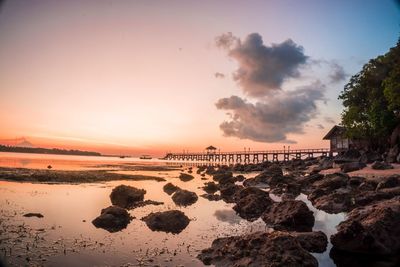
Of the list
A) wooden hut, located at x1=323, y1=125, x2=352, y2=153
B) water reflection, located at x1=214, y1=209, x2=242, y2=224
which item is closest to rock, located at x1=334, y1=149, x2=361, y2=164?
wooden hut, located at x1=323, y1=125, x2=352, y2=153

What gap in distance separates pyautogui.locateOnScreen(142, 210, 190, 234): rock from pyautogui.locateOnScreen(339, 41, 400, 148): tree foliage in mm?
35035

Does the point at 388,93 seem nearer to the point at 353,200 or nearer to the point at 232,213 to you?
the point at 353,200

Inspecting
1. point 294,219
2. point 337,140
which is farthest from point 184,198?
point 337,140

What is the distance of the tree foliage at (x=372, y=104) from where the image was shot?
4434 cm

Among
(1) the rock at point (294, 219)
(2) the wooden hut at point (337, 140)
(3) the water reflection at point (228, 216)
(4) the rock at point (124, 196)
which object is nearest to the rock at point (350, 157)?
(2) the wooden hut at point (337, 140)

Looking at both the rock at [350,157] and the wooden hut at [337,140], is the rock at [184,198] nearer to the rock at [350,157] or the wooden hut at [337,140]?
the rock at [350,157]

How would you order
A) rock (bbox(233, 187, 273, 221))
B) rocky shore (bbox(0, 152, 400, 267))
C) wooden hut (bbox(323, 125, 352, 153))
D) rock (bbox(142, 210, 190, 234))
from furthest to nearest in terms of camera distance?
wooden hut (bbox(323, 125, 352, 153)) < rock (bbox(233, 187, 273, 221)) < rock (bbox(142, 210, 190, 234)) < rocky shore (bbox(0, 152, 400, 267))

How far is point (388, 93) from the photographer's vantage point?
3769cm

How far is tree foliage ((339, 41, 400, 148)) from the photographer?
44344 mm

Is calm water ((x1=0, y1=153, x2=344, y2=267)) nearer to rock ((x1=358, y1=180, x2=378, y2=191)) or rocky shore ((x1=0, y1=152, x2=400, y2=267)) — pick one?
rocky shore ((x1=0, y1=152, x2=400, y2=267))

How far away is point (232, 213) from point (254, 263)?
352 inches

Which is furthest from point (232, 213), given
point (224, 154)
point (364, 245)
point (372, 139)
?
point (224, 154)

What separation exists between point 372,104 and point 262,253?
45807mm

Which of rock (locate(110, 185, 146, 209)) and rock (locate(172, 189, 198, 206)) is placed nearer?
rock (locate(110, 185, 146, 209))
